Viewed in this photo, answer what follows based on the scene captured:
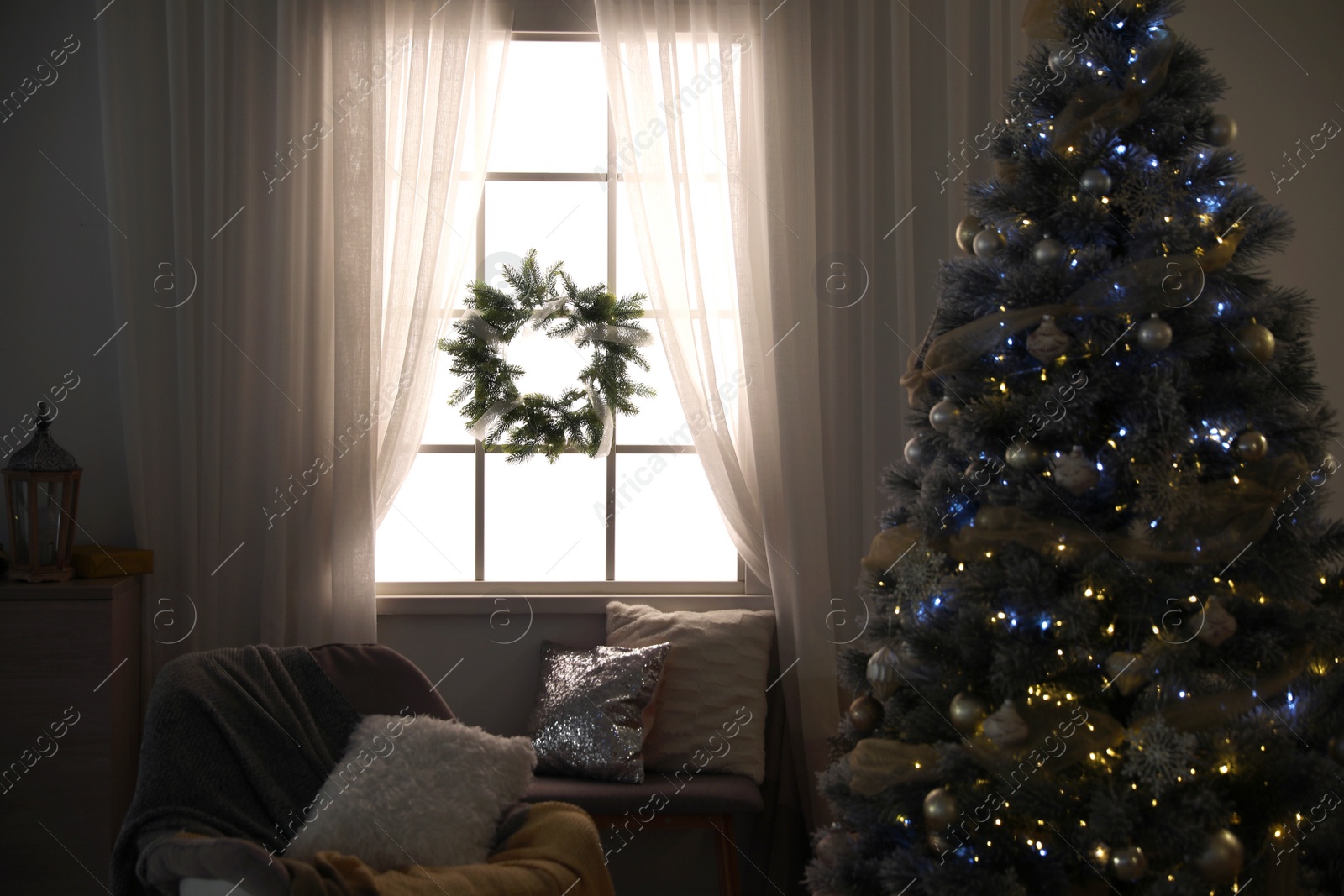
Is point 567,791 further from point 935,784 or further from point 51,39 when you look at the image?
point 51,39

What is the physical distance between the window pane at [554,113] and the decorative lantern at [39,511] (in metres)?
1.50

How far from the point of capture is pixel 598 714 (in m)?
2.52

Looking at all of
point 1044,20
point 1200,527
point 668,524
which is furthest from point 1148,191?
point 668,524

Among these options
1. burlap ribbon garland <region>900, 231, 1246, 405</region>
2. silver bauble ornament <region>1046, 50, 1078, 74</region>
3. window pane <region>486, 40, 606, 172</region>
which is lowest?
burlap ribbon garland <region>900, 231, 1246, 405</region>

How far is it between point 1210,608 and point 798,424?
1.46m

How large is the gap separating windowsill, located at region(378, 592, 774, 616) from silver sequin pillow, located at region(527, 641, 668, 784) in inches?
8.7

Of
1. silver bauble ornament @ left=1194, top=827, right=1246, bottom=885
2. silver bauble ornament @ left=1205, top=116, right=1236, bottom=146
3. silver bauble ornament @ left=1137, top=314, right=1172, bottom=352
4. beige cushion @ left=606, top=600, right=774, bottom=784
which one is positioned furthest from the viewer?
beige cushion @ left=606, top=600, right=774, bottom=784

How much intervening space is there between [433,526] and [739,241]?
4.23 feet

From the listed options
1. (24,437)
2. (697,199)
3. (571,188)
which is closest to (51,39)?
(24,437)

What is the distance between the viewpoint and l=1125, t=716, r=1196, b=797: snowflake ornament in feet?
4.56

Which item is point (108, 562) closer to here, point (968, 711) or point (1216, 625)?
point (968, 711)

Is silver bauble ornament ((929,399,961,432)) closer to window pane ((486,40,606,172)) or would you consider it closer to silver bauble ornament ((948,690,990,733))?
silver bauble ornament ((948,690,990,733))

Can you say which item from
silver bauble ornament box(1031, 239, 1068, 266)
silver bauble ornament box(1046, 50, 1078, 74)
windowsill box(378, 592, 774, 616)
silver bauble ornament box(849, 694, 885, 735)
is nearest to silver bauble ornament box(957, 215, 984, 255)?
silver bauble ornament box(1031, 239, 1068, 266)

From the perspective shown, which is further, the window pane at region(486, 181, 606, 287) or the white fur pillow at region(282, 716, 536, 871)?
→ the window pane at region(486, 181, 606, 287)
